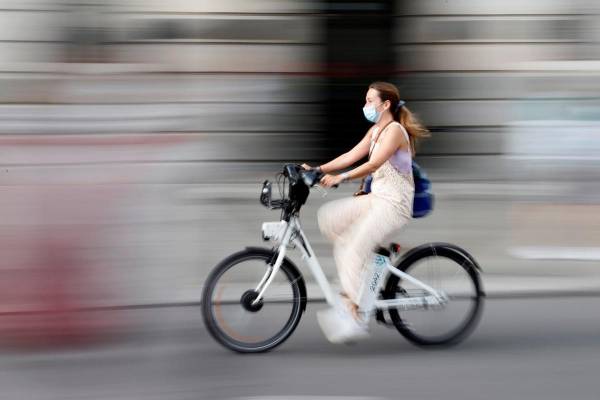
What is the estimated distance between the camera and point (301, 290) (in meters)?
4.93

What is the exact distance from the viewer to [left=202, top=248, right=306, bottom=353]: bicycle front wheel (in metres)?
4.83

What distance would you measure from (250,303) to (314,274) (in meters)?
0.38

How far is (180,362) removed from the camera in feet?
15.8

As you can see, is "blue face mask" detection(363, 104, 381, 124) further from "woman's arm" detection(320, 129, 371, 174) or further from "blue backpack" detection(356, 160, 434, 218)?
"blue backpack" detection(356, 160, 434, 218)

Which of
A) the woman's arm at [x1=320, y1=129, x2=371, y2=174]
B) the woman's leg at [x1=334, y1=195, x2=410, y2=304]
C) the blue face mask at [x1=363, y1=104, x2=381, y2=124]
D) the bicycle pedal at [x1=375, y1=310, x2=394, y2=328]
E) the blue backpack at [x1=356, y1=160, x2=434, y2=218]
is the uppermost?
the blue face mask at [x1=363, y1=104, x2=381, y2=124]

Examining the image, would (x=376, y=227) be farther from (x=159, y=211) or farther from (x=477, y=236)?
(x=477, y=236)

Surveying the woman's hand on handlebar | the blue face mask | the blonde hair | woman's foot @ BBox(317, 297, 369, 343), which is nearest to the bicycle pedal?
woman's foot @ BBox(317, 297, 369, 343)

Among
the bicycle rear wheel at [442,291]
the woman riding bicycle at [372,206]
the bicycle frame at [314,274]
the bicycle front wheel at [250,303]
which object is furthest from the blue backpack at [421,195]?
the bicycle front wheel at [250,303]

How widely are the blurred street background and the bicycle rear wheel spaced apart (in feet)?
0.46

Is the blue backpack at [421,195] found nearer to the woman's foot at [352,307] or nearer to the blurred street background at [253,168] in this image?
the woman's foot at [352,307]

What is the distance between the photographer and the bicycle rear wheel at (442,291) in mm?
4996

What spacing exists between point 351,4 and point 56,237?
16.6 feet

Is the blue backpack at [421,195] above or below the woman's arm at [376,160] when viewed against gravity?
below

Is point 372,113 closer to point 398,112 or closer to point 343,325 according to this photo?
point 398,112
